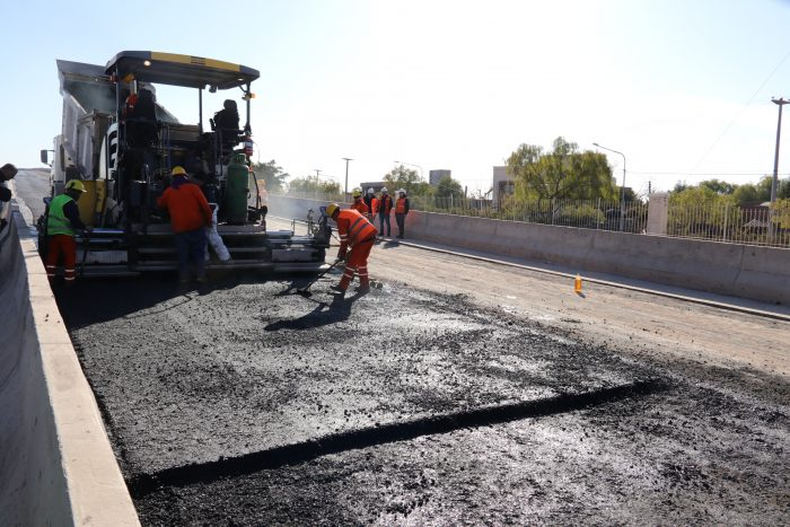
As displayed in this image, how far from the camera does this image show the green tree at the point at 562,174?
1741 inches

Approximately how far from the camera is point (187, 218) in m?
9.15

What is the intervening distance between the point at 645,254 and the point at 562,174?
33431 mm

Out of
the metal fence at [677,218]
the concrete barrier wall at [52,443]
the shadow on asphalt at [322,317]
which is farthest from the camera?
the metal fence at [677,218]

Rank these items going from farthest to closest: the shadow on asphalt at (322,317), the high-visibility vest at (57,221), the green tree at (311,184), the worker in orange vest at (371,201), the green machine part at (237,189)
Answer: the green tree at (311,184) → the worker in orange vest at (371,201) → the green machine part at (237,189) → the high-visibility vest at (57,221) → the shadow on asphalt at (322,317)

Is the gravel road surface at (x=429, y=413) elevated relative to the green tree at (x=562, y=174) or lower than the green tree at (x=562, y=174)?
lower

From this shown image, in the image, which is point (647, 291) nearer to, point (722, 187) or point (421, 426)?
point (421, 426)

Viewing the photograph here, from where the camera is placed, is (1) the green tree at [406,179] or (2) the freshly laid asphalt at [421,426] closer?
(2) the freshly laid asphalt at [421,426]

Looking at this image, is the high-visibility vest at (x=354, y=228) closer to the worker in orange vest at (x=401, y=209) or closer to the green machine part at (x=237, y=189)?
the green machine part at (x=237, y=189)

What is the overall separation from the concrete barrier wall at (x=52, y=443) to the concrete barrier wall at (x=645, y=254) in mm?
9909

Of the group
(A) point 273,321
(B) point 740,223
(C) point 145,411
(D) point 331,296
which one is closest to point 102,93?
(D) point 331,296

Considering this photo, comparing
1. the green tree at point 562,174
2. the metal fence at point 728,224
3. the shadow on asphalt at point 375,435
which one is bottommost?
the shadow on asphalt at point 375,435

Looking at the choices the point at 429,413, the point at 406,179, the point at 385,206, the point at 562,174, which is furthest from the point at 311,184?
the point at 429,413

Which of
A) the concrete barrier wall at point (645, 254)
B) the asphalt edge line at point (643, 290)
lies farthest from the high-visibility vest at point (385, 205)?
the asphalt edge line at point (643, 290)

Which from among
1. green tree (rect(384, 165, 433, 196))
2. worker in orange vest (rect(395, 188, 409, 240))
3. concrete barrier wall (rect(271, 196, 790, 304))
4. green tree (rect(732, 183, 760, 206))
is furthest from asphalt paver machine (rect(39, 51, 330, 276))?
green tree (rect(732, 183, 760, 206))
